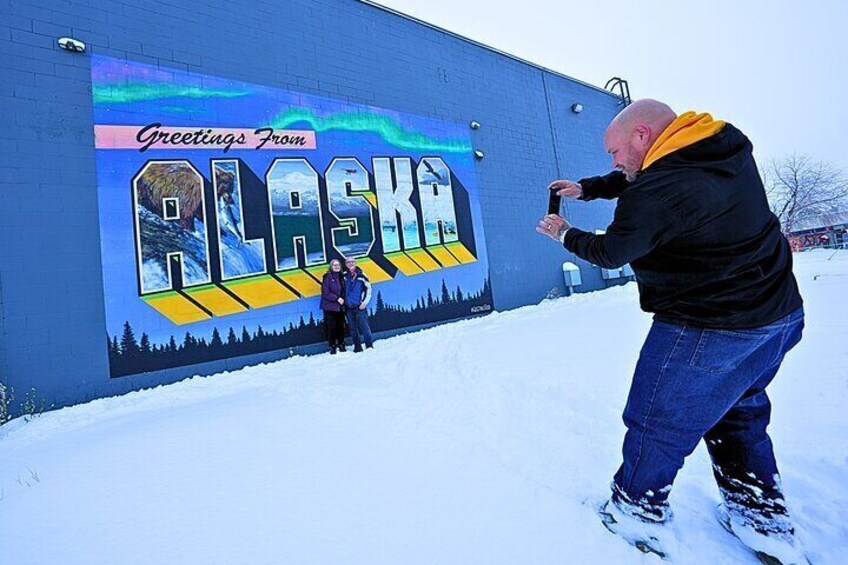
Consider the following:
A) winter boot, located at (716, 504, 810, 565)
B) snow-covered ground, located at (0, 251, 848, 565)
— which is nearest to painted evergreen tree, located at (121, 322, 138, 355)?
snow-covered ground, located at (0, 251, 848, 565)

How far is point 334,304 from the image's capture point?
22.8 feet

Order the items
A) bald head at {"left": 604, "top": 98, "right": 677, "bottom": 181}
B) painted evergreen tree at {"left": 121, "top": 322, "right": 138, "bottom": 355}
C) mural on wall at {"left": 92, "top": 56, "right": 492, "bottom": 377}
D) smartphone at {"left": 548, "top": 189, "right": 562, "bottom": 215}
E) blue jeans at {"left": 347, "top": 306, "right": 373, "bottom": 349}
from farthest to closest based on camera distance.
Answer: blue jeans at {"left": 347, "top": 306, "right": 373, "bottom": 349}
mural on wall at {"left": 92, "top": 56, "right": 492, "bottom": 377}
painted evergreen tree at {"left": 121, "top": 322, "right": 138, "bottom": 355}
smartphone at {"left": 548, "top": 189, "right": 562, "bottom": 215}
bald head at {"left": 604, "top": 98, "right": 677, "bottom": 181}

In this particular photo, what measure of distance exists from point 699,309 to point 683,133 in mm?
605

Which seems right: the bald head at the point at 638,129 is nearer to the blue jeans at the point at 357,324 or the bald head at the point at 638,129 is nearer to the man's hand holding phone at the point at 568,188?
the man's hand holding phone at the point at 568,188

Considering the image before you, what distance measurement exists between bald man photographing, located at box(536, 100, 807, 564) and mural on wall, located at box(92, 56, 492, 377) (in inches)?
237

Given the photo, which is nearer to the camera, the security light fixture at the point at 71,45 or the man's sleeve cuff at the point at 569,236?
the man's sleeve cuff at the point at 569,236

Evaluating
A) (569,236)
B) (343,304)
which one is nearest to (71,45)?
(343,304)

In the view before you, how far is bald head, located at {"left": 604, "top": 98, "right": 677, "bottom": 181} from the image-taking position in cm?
153

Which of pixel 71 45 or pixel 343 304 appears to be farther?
pixel 343 304

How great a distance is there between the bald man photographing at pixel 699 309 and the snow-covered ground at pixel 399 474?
18 cm

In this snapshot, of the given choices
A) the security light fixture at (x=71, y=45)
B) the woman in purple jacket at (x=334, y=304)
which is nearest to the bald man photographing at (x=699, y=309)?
the woman in purple jacket at (x=334, y=304)

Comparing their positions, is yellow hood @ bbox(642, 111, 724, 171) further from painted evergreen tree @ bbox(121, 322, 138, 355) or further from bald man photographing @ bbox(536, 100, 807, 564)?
painted evergreen tree @ bbox(121, 322, 138, 355)
